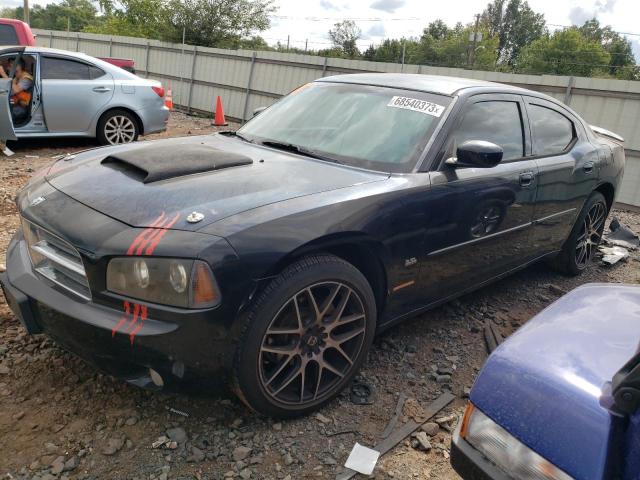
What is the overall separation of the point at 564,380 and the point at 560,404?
8 cm

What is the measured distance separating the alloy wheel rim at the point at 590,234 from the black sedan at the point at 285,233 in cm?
115

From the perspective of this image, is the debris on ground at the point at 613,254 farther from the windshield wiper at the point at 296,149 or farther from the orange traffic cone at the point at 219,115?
the orange traffic cone at the point at 219,115

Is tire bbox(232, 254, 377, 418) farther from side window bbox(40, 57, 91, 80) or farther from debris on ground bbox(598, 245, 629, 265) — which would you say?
side window bbox(40, 57, 91, 80)

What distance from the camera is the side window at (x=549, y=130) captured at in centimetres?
390

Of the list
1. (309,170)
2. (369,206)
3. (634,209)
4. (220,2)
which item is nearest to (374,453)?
(369,206)

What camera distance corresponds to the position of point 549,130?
4074mm

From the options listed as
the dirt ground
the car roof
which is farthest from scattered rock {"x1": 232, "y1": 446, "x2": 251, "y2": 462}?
the car roof

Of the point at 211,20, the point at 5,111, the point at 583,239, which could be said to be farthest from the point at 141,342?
the point at 211,20

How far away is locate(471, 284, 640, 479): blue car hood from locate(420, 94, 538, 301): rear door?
1141 mm

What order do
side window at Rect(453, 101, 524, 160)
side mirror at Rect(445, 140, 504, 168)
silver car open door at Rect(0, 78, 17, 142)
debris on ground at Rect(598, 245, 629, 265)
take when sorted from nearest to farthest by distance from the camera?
side mirror at Rect(445, 140, 504, 168) → side window at Rect(453, 101, 524, 160) → debris on ground at Rect(598, 245, 629, 265) → silver car open door at Rect(0, 78, 17, 142)

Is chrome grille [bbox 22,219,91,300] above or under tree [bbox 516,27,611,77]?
under

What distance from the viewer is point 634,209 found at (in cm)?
846

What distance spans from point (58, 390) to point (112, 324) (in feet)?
2.57

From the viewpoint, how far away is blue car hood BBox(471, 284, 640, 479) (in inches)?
52.6
